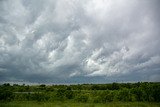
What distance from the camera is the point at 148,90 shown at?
49.2 m

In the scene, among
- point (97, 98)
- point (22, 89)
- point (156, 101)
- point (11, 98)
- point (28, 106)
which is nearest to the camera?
point (28, 106)

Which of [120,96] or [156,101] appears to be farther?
[120,96]

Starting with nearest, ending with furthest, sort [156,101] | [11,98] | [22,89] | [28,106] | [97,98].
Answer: [28,106] → [156,101] → [97,98] → [11,98] → [22,89]

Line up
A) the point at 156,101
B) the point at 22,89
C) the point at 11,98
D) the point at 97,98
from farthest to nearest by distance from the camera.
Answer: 1. the point at 22,89
2. the point at 11,98
3. the point at 97,98
4. the point at 156,101

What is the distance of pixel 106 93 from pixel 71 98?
765 cm

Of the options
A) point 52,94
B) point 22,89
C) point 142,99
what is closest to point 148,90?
point 142,99

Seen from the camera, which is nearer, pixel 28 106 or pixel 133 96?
pixel 28 106

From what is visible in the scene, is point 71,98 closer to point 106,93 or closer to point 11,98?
point 106,93

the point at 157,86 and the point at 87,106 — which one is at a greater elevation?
the point at 157,86

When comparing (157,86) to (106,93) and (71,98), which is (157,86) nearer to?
(106,93)

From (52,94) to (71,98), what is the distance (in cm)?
445

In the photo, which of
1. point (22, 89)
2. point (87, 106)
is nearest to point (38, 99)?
point (87, 106)

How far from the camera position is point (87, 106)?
132ft

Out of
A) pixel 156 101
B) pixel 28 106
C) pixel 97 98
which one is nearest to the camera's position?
pixel 28 106
